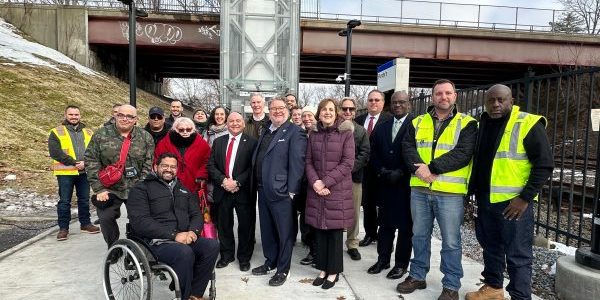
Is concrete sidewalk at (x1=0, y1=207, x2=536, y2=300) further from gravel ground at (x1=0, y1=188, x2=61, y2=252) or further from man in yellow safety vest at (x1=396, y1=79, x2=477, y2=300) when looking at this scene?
gravel ground at (x1=0, y1=188, x2=61, y2=252)

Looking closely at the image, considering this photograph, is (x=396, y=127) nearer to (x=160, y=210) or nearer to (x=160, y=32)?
(x=160, y=210)

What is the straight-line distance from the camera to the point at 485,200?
11.3 feet

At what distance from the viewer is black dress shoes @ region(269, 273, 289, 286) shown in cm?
404

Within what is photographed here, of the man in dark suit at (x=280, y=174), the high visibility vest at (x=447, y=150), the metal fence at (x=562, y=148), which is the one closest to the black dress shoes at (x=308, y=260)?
the man in dark suit at (x=280, y=174)

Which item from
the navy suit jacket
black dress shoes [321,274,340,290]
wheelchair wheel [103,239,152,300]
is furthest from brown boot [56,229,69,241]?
black dress shoes [321,274,340,290]

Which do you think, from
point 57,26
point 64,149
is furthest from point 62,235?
point 57,26

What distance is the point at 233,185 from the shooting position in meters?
4.34

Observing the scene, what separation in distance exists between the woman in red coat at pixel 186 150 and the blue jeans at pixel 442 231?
2.30 meters

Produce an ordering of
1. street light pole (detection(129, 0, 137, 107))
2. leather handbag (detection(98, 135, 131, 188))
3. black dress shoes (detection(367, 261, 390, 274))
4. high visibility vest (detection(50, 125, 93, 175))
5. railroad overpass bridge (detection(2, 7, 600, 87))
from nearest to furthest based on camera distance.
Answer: leather handbag (detection(98, 135, 131, 188)) → black dress shoes (detection(367, 261, 390, 274)) → high visibility vest (detection(50, 125, 93, 175)) → street light pole (detection(129, 0, 137, 107)) → railroad overpass bridge (detection(2, 7, 600, 87))

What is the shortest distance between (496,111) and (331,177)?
1.57 meters

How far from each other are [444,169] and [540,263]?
235 cm

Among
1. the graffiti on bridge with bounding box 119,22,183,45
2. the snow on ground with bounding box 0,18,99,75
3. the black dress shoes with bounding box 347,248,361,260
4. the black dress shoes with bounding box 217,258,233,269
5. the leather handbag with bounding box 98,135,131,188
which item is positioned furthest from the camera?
the graffiti on bridge with bounding box 119,22,183,45

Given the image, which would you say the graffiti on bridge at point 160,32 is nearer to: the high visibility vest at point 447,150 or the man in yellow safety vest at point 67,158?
the man in yellow safety vest at point 67,158

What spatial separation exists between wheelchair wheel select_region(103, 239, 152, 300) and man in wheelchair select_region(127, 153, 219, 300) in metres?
0.19
